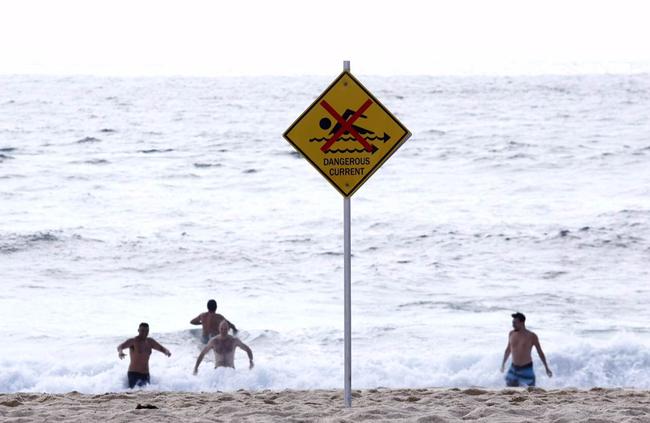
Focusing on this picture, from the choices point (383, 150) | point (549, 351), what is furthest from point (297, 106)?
point (383, 150)

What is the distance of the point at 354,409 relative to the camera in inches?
275

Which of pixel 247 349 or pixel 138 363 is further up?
pixel 247 349

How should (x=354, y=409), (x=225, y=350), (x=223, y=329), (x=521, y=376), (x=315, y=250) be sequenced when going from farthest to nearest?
(x=315, y=250) → (x=223, y=329) → (x=225, y=350) → (x=521, y=376) → (x=354, y=409)

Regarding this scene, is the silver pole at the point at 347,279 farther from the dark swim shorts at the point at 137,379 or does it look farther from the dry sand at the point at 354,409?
the dark swim shorts at the point at 137,379

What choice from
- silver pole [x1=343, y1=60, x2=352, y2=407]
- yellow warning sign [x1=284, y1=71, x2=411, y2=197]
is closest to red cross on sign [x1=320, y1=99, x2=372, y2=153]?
yellow warning sign [x1=284, y1=71, x2=411, y2=197]

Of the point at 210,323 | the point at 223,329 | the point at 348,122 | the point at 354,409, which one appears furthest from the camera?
the point at 210,323

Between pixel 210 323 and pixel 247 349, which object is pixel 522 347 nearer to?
pixel 247 349

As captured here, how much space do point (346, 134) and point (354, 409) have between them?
1.92m

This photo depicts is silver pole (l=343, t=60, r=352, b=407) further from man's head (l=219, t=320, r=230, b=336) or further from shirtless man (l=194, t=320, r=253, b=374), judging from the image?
man's head (l=219, t=320, r=230, b=336)

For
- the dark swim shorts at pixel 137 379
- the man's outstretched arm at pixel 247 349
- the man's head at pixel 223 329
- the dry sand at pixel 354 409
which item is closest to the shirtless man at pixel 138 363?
the dark swim shorts at pixel 137 379

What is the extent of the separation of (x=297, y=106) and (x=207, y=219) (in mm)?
31891

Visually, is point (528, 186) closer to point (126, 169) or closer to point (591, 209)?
point (591, 209)

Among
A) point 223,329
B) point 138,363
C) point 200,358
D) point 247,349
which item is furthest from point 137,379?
point 247,349

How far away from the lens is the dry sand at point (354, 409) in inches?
261
